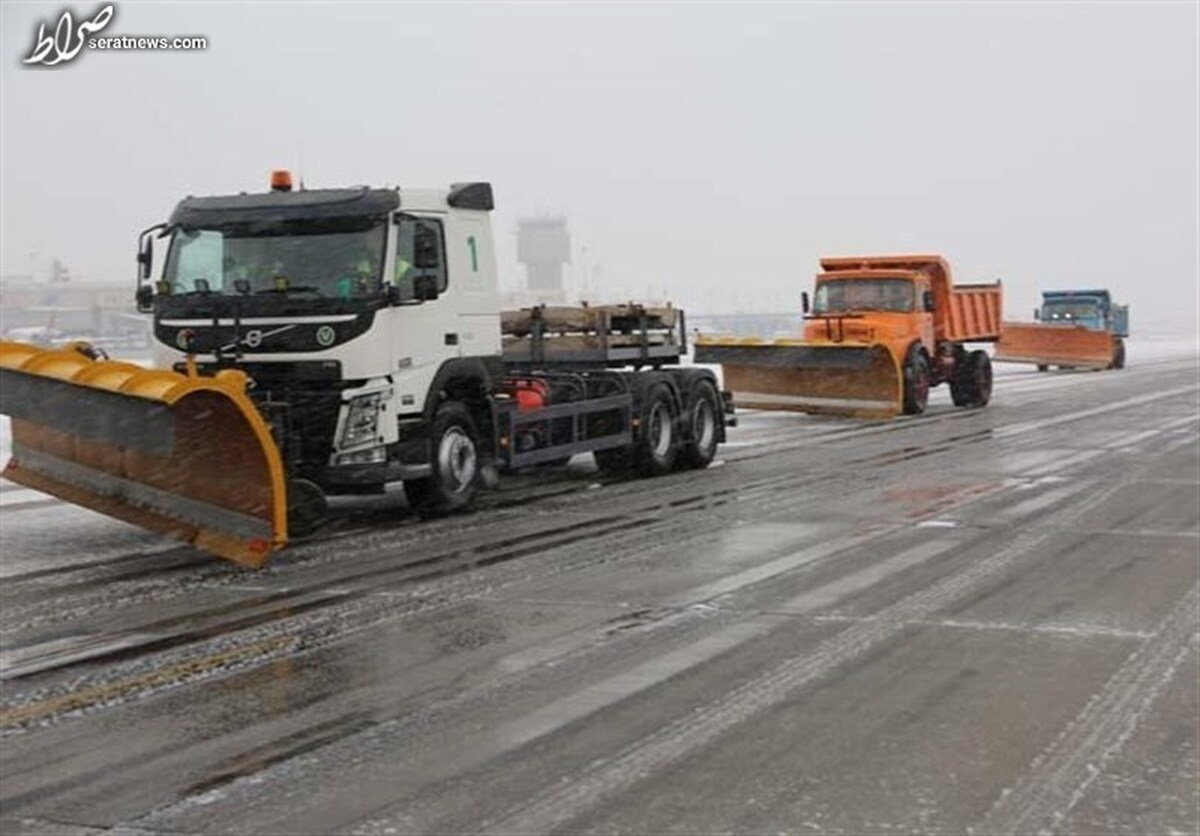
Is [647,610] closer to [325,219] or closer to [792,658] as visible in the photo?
[792,658]

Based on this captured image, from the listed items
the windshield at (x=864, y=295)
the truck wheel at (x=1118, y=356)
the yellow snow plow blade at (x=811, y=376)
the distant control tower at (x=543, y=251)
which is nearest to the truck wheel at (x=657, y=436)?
the yellow snow plow blade at (x=811, y=376)

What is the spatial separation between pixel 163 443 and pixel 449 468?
124 inches

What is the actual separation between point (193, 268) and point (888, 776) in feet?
26.4

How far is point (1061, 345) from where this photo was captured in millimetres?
43281

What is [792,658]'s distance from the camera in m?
6.33

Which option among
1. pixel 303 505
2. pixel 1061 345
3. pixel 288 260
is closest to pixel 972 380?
pixel 288 260

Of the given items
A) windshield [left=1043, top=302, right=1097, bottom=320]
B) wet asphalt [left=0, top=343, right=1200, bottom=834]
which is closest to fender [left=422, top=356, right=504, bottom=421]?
wet asphalt [left=0, top=343, right=1200, bottom=834]

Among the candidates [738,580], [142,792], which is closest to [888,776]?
[142,792]

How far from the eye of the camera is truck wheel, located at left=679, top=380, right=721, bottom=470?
15.6 m

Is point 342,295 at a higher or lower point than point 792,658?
higher

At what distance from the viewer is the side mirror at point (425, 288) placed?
10.9 meters

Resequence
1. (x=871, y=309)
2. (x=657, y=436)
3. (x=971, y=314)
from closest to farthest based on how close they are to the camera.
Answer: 1. (x=657, y=436)
2. (x=871, y=309)
3. (x=971, y=314)

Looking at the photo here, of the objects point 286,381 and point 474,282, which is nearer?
point 286,381

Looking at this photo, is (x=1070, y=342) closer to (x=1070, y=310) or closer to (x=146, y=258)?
(x=1070, y=310)
